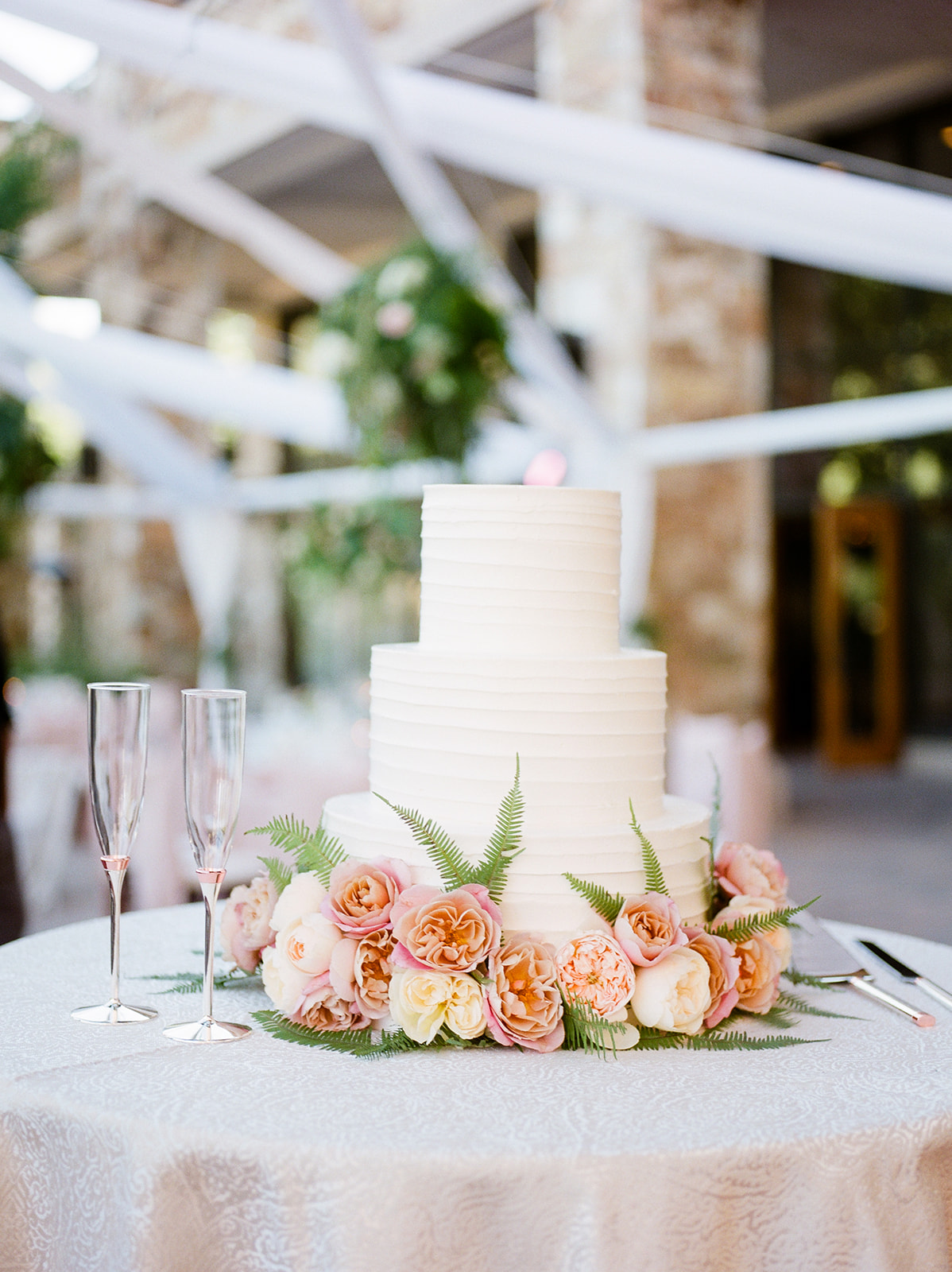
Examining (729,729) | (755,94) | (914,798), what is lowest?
(914,798)

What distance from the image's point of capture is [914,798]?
387 inches

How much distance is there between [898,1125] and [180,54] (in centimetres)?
393

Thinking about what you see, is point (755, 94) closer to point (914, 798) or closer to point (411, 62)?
point (411, 62)

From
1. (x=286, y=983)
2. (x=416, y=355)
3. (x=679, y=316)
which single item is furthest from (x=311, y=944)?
(x=679, y=316)

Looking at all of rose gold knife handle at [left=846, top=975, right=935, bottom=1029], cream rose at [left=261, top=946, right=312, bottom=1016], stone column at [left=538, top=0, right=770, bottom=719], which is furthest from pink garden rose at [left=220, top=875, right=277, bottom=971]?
stone column at [left=538, top=0, right=770, bottom=719]

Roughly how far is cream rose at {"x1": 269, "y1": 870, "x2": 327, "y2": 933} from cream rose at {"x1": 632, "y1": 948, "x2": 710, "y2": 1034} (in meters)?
0.35

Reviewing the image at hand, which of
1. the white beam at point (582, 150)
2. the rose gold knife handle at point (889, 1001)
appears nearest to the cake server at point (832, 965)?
the rose gold knife handle at point (889, 1001)

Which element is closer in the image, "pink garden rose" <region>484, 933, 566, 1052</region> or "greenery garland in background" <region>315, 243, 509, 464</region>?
"pink garden rose" <region>484, 933, 566, 1052</region>

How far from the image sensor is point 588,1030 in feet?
4.35

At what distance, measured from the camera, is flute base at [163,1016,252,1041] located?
134 cm

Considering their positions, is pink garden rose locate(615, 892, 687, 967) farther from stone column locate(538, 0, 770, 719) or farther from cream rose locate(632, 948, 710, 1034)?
stone column locate(538, 0, 770, 719)

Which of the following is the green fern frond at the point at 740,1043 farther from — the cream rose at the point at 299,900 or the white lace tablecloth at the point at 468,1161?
the cream rose at the point at 299,900

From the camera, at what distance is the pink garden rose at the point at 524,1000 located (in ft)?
4.30

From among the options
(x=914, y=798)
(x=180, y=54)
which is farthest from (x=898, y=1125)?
(x=914, y=798)
